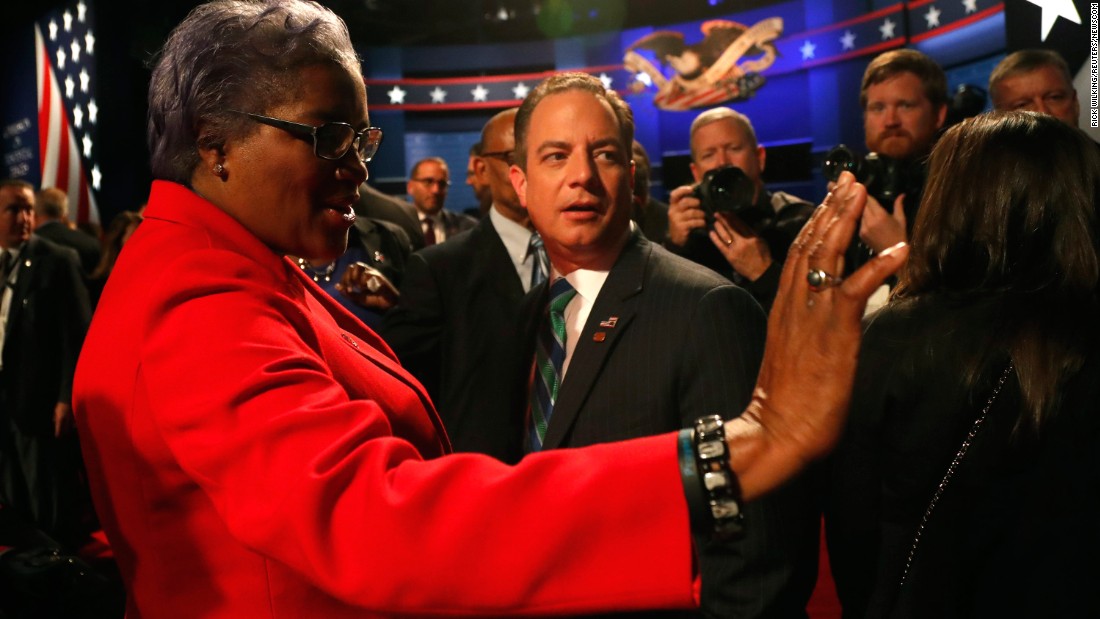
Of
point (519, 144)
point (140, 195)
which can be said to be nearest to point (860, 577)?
point (519, 144)

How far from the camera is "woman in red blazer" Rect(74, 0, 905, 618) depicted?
2.86ft

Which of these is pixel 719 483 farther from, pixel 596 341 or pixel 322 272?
pixel 322 272

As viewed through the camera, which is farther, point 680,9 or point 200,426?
point 680,9

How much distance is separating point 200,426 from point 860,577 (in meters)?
1.41

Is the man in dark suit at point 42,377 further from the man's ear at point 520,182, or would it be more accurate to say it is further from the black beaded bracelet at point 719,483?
the black beaded bracelet at point 719,483

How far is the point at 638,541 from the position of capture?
871mm

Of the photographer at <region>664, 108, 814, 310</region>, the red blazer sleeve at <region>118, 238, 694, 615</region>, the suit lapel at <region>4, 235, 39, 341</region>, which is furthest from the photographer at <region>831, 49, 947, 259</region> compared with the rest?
the suit lapel at <region>4, 235, 39, 341</region>

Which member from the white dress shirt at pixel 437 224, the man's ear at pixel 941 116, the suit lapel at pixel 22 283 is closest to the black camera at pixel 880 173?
the man's ear at pixel 941 116

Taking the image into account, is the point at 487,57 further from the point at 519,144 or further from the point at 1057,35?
the point at 519,144

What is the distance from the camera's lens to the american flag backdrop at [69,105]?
9.03m

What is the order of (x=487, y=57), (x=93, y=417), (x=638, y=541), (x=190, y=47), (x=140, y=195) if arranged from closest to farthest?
(x=638, y=541), (x=93, y=417), (x=190, y=47), (x=140, y=195), (x=487, y=57)

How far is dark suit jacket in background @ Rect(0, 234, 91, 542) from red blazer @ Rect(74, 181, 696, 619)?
465 centimetres

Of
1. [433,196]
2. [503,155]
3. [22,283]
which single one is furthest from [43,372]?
[503,155]

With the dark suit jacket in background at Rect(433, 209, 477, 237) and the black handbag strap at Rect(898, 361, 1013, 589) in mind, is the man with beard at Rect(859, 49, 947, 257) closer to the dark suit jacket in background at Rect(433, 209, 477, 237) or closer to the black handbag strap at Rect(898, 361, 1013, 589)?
the black handbag strap at Rect(898, 361, 1013, 589)
